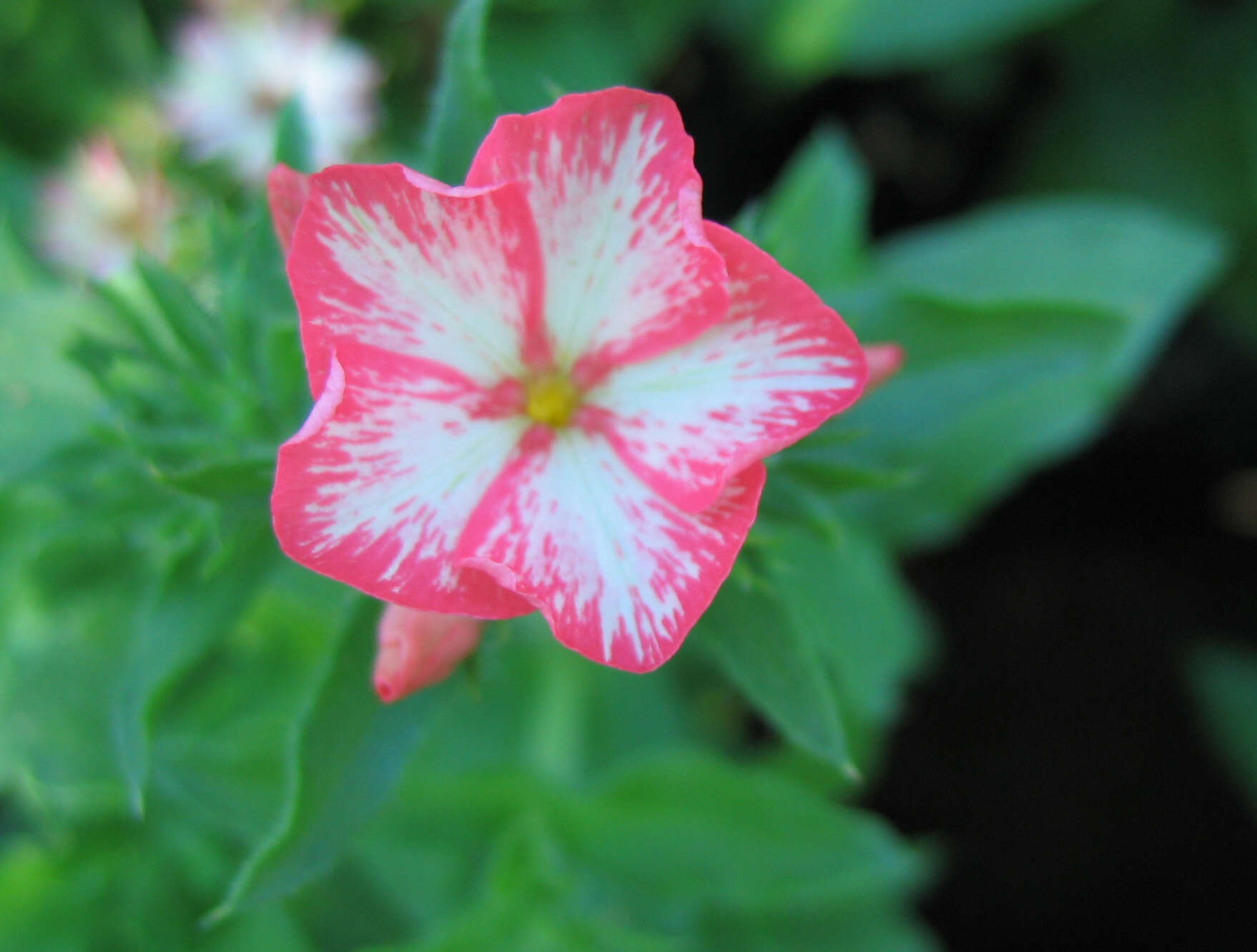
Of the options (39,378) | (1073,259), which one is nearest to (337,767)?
(39,378)

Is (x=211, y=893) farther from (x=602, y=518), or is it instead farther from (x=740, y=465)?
(x=740, y=465)

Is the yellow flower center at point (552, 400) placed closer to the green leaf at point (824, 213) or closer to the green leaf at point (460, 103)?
the green leaf at point (460, 103)

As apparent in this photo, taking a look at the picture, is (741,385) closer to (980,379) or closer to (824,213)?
(980,379)

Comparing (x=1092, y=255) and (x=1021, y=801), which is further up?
(x=1092, y=255)

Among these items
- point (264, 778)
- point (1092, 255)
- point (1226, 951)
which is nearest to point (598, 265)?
point (264, 778)

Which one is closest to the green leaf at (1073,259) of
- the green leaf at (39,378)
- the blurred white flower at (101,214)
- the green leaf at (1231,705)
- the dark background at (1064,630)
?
the dark background at (1064,630)

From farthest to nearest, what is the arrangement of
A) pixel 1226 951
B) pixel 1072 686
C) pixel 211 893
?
pixel 1072 686
pixel 1226 951
pixel 211 893
